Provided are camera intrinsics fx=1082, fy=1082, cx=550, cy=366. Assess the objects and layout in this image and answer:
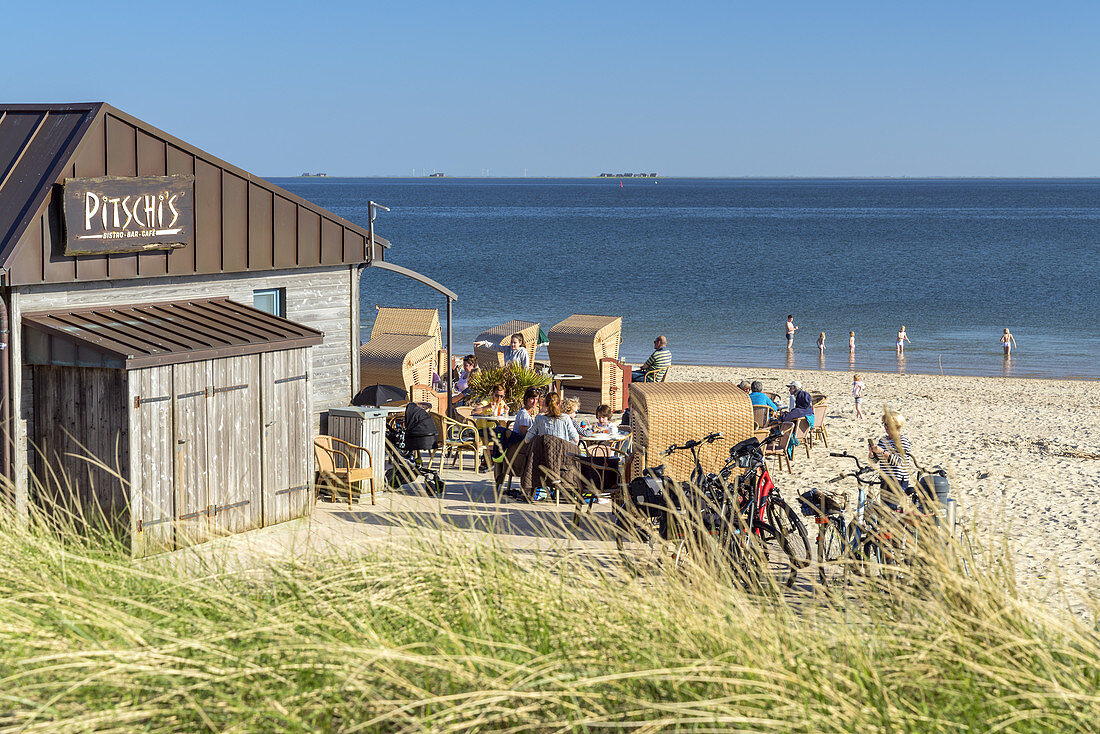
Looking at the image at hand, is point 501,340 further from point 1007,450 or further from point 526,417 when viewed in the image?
point 1007,450

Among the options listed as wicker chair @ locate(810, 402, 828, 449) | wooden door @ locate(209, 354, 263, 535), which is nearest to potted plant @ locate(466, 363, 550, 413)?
wicker chair @ locate(810, 402, 828, 449)

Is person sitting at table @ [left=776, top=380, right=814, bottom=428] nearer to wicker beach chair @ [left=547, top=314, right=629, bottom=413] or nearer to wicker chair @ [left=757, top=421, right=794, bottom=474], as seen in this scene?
wicker chair @ [left=757, top=421, right=794, bottom=474]

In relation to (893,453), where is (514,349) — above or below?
above

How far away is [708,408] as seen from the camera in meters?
11.3

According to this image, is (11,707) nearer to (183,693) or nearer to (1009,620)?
(183,693)

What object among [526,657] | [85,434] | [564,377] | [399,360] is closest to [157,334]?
[85,434]

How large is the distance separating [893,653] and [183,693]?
2436 millimetres

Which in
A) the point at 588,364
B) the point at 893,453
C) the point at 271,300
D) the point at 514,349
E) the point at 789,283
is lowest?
the point at 893,453

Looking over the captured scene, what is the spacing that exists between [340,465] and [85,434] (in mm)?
2951

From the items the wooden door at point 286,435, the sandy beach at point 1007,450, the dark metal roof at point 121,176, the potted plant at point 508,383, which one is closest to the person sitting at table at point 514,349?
the potted plant at point 508,383

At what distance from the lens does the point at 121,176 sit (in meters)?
8.95

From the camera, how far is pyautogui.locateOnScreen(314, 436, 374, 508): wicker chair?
1022 centimetres

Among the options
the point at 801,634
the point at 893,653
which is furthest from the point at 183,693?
the point at 893,653

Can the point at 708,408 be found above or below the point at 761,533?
above
